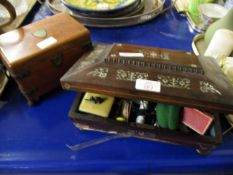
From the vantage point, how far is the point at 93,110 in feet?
1.39

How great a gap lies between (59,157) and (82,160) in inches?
1.8

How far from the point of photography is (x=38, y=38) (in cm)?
47

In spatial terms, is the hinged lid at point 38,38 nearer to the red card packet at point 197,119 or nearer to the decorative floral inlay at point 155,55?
the decorative floral inlay at point 155,55

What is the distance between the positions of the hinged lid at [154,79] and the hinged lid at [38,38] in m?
0.08

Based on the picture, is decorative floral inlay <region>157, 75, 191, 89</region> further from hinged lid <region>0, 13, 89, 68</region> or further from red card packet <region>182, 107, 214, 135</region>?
hinged lid <region>0, 13, 89, 68</region>

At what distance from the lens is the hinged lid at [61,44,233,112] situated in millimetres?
343

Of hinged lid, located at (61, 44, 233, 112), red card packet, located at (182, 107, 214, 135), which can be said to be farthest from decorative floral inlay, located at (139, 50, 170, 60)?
red card packet, located at (182, 107, 214, 135)

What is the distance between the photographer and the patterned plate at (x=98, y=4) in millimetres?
684

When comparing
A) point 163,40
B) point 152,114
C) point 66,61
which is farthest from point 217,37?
point 66,61

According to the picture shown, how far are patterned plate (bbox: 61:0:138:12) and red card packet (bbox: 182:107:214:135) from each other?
43 centimetres

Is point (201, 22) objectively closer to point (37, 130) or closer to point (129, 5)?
point (129, 5)

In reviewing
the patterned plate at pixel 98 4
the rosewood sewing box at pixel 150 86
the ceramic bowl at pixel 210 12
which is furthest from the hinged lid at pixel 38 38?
the ceramic bowl at pixel 210 12

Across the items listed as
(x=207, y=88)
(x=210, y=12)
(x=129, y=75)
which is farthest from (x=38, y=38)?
(x=210, y=12)

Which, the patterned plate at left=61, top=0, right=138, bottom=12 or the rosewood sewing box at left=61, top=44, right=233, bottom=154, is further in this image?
the patterned plate at left=61, top=0, right=138, bottom=12
